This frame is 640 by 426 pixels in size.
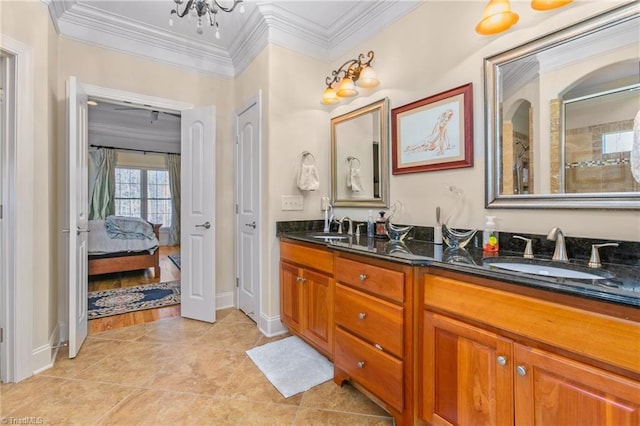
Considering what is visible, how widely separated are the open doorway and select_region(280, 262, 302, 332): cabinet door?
1310 mm

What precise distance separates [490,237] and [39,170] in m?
2.91

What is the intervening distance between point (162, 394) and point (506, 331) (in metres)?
1.88

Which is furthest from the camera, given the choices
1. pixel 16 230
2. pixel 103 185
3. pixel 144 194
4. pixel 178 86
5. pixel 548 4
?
pixel 144 194

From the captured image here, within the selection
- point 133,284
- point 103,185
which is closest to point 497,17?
point 133,284

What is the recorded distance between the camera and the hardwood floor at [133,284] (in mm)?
2779

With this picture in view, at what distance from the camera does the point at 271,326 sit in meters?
2.55

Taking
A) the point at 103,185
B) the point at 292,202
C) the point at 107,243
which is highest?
the point at 103,185

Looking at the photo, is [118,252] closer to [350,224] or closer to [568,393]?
[350,224]

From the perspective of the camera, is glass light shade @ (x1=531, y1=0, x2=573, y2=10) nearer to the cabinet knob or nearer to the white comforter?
the cabinet knob

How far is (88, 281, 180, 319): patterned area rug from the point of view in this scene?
122 inches

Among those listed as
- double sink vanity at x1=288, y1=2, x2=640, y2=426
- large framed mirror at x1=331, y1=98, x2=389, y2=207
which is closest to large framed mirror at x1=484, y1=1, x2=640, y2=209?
double sink vanity at x1=288, y1=2, x2=640, y2=426

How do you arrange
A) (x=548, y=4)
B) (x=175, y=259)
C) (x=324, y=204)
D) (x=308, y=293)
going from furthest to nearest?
(x=175, y=259), (x=324, y=204), (x=308, y=293), (x=548, y=4)

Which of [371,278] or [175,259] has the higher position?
[371,278]

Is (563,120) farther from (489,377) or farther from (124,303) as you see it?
(124,303)
